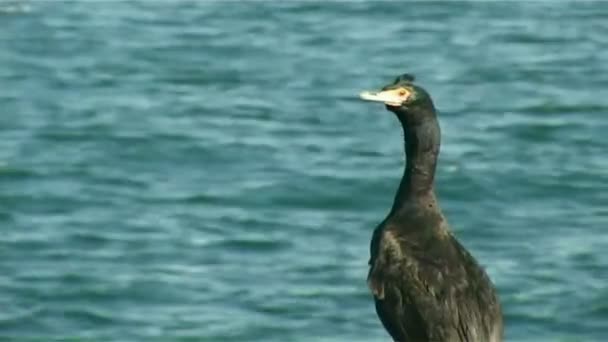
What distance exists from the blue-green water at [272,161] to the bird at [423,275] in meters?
5.21

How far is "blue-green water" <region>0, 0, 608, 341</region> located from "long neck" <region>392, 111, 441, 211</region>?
5.00 meters

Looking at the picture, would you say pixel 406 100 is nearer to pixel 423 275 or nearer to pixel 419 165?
pixel 419 165

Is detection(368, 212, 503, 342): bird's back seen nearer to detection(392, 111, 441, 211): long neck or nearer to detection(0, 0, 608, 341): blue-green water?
detection(392, 111, 441, 211): long neck

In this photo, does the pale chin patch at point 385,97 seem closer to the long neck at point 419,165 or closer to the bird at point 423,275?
the bird at point 423,275

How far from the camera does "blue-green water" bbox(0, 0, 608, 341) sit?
15.4 m

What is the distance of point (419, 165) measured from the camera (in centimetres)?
933

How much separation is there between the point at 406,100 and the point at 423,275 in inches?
28.3

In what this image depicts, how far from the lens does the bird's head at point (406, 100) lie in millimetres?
8852

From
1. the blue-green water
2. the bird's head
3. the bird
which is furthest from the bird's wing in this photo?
the blue-green water

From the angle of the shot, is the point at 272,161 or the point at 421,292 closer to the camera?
the point at 421,292

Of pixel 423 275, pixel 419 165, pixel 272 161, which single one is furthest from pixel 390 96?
pixel 272 161

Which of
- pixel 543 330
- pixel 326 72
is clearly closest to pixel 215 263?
pixel 543 330

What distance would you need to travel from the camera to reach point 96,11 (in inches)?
997

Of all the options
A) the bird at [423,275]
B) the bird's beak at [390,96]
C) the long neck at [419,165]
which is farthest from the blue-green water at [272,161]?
the bird's beak at [390,96]
